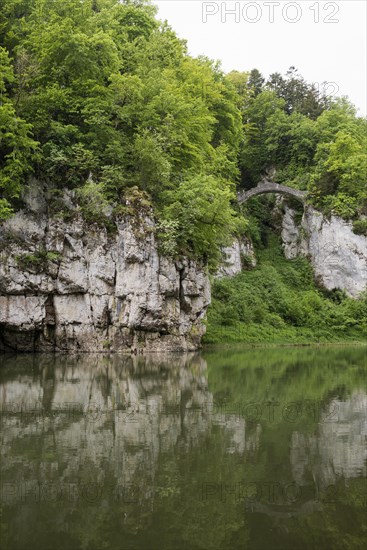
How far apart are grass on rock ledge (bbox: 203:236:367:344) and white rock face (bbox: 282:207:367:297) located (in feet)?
3.27

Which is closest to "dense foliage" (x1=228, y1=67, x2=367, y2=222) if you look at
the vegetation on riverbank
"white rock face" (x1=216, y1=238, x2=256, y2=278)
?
"white rock face" (x1=216, y1=238, x2=256, y2=278)

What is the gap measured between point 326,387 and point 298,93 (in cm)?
5149

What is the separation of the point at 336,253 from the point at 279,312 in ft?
27.4

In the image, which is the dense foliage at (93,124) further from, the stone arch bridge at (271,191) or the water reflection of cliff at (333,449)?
the stone arch bridge at (271,191)

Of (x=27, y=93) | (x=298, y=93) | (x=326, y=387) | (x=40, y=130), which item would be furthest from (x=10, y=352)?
(x=298, y=93)

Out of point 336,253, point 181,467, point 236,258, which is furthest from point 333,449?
point 336,253

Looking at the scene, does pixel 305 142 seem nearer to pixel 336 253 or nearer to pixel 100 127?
pixel 336 253

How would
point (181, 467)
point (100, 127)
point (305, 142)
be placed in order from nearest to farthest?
point (181, 467) < point (100, 127) < point (305, 142)

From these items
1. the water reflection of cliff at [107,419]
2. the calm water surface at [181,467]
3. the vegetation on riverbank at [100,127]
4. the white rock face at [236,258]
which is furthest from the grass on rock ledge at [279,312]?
the calm water surface at [181,467]

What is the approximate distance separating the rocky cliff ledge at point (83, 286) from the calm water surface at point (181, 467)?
10.2 meters

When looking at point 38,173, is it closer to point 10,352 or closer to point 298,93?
point 10,352

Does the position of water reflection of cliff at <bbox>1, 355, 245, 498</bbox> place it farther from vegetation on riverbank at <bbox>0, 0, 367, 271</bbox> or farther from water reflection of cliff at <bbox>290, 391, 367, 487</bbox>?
vegetation on riverbank at <bbox>0, 0, 367, 271</bbox>

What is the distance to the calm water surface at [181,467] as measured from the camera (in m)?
4.86

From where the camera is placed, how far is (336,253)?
39.8 m
